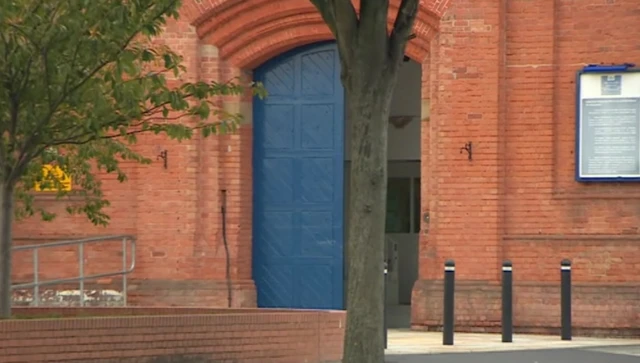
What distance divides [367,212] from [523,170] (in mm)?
9415

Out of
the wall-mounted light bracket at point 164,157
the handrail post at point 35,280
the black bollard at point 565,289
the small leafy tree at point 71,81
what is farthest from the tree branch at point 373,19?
the wall-mounted light bracket at point 164,157

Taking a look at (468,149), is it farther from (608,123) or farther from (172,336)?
(172,336)

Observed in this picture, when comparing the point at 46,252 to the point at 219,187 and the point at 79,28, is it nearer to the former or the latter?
the point at 219,187

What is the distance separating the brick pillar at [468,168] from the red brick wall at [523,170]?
14 mm

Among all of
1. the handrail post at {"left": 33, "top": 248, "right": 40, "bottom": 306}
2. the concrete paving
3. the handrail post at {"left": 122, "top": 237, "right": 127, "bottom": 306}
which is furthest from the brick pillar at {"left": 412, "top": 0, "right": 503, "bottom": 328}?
the handrail post at {"left": 33, "top": 248, "right": 40, "bottom": 306}

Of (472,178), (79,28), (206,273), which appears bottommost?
(206,273)

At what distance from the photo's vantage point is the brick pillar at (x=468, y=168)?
20.7 metres

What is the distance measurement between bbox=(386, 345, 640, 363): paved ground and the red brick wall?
9.09 feet

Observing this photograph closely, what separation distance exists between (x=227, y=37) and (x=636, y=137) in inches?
242

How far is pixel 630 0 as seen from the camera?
2052 cm

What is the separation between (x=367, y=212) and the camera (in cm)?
1173

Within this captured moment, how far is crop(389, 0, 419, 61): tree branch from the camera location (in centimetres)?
1184

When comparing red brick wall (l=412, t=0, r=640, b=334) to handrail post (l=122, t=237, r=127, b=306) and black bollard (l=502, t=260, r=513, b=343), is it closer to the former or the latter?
black bollard (l=502, t=260, r=513, b=343)

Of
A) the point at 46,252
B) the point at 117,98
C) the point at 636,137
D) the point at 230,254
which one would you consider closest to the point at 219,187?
the point at 230,254
